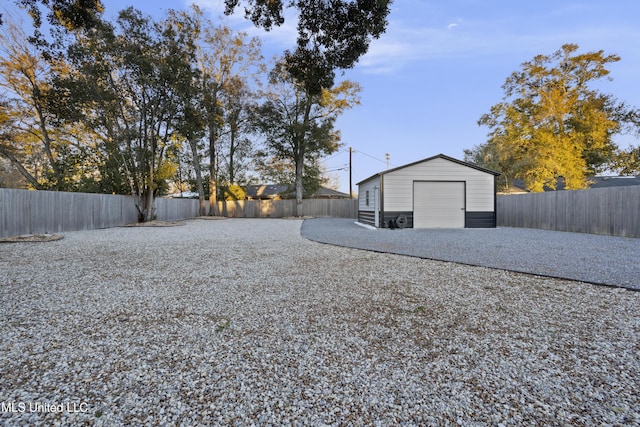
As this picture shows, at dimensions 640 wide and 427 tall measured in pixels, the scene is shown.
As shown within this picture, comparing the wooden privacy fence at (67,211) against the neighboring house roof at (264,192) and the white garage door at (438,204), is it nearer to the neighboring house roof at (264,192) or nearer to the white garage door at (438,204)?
the neighboring house roof at (264,192)

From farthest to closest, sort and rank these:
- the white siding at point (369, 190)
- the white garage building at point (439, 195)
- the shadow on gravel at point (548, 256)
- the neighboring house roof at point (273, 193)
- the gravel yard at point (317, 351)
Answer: the neighboring house roof at point (273, 193) → the white siding at point (369, 190) → the white garage building at point (439, 195) → the shadow on gravel at point (548, 256) → the gravel yard at point (317, 351)

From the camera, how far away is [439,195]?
11.9m

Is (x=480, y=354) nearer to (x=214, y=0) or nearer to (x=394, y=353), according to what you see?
(x=394, y=353)

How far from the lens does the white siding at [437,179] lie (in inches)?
463

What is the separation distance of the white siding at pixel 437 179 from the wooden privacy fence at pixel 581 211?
6.56ft

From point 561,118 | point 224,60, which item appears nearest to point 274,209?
point 224,60

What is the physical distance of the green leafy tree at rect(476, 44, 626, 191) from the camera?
16.5 metres

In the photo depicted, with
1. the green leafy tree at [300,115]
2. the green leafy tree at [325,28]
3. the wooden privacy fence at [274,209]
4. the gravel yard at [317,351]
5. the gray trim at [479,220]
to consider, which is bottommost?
the gravel yard at [317,351]

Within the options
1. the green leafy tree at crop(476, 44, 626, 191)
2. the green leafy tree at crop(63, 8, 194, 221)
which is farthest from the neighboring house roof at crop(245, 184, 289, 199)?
the green leafy tree at crop(476, 44, 626, 191)

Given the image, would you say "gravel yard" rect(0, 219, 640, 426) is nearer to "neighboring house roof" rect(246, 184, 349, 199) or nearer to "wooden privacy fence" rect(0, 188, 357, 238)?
"wooden privacy fence" rect(0, 188, 357, 238)

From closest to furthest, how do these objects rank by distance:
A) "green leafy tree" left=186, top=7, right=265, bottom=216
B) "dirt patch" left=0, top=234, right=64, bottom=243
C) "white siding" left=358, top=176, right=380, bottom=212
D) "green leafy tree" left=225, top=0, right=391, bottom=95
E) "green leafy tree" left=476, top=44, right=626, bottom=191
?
1. "green leafy tree" left=225, top=0, right=391, bottom=95
2. "dirt patch" left=0, top=234, right=64, bottom=243
3. "white siding" left=358, top=176, right=380, bottom=212
4. "green leafy tree" left=476, top=44, right=626, bottom=191
5. "green leafy tree" left=186, top=7, right=265, bottom=216

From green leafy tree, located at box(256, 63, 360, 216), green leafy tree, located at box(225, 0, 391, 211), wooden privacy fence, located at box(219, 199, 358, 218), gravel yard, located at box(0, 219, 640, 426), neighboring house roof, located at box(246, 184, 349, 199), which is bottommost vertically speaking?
gravel yard, located at box(0, 219, 640, 426)

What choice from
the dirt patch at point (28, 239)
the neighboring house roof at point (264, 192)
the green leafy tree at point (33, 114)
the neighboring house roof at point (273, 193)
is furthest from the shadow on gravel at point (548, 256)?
the neighboring house roof at point (264, 192)

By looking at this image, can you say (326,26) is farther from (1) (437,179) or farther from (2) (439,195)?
(2) (439,195)
